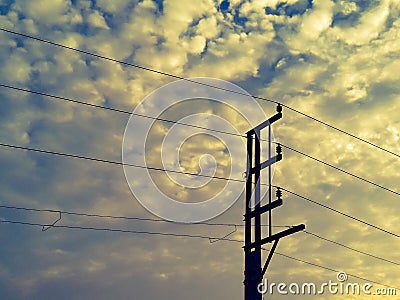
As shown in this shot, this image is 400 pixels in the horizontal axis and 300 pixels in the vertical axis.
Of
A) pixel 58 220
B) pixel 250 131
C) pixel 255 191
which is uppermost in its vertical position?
pixel 250 131

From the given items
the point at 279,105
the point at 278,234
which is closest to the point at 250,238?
the point at 278,234

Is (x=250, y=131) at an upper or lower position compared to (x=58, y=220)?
upper

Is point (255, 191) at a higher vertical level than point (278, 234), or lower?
higher

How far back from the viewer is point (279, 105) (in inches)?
1132

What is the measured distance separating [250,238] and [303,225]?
230cm

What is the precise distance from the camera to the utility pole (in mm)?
26812

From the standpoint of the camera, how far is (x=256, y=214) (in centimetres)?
2775

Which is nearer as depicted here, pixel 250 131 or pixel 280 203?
pixel 280 203

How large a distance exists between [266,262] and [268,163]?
14.0 feet

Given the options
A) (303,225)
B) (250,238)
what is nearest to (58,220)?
(250,238)

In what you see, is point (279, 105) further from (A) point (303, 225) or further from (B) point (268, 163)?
(A) point (303, 225)

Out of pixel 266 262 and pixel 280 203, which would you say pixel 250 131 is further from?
pixel 266 262

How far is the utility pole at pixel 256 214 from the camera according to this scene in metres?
26.8

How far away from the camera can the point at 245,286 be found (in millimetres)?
26875
